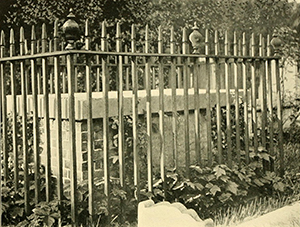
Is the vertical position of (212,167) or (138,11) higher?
(138,11)

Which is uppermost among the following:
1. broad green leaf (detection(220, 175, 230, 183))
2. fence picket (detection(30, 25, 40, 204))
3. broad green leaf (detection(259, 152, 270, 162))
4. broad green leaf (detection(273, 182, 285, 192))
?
fence picket (detection(30, 25, 40, 204))

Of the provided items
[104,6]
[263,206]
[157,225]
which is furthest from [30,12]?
[157,225]

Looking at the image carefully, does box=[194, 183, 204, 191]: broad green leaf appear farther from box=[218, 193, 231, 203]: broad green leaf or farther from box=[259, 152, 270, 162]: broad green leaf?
box=[259, 152, 270, 162]: broad green leaf

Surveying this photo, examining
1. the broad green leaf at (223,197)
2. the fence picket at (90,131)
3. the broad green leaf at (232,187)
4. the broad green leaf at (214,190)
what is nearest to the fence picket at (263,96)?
the broad green leaf at (232,187)

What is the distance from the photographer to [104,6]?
6656 mm

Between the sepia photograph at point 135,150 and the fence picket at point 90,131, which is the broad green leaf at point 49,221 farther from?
the fence picket at point 90,131

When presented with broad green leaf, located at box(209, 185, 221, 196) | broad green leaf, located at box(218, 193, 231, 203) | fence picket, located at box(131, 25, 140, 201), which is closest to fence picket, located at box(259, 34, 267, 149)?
broad green leaf, located at box(218, 193, 231, 203)

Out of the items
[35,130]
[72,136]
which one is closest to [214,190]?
[72,136]

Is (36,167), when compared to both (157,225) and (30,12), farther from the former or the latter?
(30,12)

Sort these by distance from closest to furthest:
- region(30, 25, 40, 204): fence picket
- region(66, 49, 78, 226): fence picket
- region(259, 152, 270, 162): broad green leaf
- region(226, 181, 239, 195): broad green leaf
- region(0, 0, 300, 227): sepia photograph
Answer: region(66, 49, 78, 226): fence picket < region(0, 0, 300, 227): sepia photograph < region(30, 25, 40, 204): fence picket < region(226, 181, 239, 195): broad green leaf < region(259, 152, 270, 162): broad green leaf

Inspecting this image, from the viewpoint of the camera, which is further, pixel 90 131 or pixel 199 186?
pixel 199 186

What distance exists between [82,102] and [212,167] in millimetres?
1498

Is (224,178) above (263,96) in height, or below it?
below

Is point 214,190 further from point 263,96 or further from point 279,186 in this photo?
point 263,96
